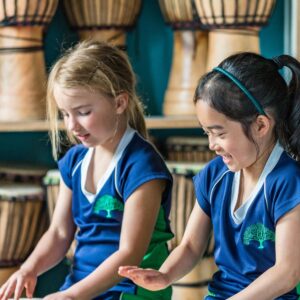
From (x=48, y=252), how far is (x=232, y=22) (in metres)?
1.02

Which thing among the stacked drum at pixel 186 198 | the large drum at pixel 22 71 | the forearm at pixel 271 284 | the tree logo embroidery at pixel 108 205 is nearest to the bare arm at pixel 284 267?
the forearm at pixel 271 284

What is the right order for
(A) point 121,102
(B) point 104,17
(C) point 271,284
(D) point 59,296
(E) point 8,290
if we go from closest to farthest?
1. (C) point 271,284
2. (D) point 59,296
3. (E) point 8,290
4. (A) point 121,102
5. (B) point 104,17

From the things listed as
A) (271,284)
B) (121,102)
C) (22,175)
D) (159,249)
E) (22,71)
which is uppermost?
(121,102)

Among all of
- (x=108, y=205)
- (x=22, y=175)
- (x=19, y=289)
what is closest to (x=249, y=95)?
(x=108, y=205)

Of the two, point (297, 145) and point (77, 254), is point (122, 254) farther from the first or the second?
point (297, 145)

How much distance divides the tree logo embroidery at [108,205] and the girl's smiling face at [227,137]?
0.37 metres

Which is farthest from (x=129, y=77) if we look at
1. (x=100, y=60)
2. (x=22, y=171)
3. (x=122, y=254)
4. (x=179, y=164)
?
(x=22, y=171)

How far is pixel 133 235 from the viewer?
182cm

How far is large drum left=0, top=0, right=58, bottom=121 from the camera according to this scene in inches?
103

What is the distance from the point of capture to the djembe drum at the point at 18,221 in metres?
2.58

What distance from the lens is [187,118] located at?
259 cm

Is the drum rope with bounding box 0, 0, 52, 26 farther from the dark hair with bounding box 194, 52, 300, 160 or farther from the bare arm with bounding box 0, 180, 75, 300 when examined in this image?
the dark hair with bounding box 194, 52, 300, 160

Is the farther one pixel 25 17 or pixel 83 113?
pixel 25 17

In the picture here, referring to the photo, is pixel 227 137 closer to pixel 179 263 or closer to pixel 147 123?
pixel 179 263
